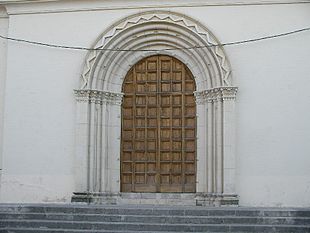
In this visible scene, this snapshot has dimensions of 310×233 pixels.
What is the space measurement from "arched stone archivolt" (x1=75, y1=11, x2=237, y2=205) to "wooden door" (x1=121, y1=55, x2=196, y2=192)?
0.63ft

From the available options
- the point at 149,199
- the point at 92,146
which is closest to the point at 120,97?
the point at 92,146

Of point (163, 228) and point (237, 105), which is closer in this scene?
point (163, 228)

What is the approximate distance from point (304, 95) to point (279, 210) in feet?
8.63

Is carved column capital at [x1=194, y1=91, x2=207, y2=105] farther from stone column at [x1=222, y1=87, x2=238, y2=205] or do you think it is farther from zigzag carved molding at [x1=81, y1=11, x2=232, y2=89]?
zigzag carved molding at [x1=81, y1=11, x2=232, y2=89]

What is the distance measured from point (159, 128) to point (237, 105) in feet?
6.14

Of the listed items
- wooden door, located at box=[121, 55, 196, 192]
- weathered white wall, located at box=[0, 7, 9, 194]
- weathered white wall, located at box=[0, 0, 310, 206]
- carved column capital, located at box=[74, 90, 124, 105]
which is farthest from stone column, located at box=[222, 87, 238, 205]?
weathered white wall, located at box=[0, 7, 9, 194]

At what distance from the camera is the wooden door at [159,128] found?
11.8 meters

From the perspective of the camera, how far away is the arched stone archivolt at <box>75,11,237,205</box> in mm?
11219

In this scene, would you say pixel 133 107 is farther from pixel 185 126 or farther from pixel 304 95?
pixel 304 95

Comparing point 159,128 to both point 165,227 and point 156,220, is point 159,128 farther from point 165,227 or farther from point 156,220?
point 165,227

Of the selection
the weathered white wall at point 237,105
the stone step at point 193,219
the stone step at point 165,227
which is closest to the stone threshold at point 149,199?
the weathered white wall at point 237,105

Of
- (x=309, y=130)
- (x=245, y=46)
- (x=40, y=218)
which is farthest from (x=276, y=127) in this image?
(x=40, y=218)

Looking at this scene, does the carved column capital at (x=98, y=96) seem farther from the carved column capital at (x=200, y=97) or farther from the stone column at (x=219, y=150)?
the stone column at (x=219, y=150)

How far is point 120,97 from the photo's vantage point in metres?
12.1
